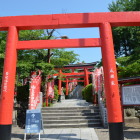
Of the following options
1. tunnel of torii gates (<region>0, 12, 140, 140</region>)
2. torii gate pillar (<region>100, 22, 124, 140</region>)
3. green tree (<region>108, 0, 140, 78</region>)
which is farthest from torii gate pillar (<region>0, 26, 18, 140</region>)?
green tree (<region>108, 0, 140, 78</region>)

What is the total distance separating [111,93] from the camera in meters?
5.57

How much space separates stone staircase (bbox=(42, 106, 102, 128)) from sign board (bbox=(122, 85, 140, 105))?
2606 mm

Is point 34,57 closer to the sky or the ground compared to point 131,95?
closer to the sky

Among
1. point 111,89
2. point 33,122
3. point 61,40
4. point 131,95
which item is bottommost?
point 33,122

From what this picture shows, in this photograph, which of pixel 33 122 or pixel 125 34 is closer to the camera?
pixel 33 122

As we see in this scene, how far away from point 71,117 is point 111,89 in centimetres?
521

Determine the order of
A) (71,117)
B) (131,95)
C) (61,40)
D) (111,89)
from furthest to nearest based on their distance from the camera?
1. (71,117)
2. (131,95)
3. (61,40)
4. (111,89)

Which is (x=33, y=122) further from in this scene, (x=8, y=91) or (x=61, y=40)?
(x=61, y=40)

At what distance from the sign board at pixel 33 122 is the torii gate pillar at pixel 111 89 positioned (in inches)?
99.6

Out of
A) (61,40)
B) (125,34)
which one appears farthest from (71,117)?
(125,34)

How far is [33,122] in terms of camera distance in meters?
6.36

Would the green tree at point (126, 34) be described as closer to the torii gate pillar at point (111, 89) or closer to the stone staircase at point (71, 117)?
the stone staircase at point (71, 117)

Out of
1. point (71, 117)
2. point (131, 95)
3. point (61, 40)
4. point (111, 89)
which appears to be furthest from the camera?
point (71, 117)

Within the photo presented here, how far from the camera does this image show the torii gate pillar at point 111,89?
541 cm
